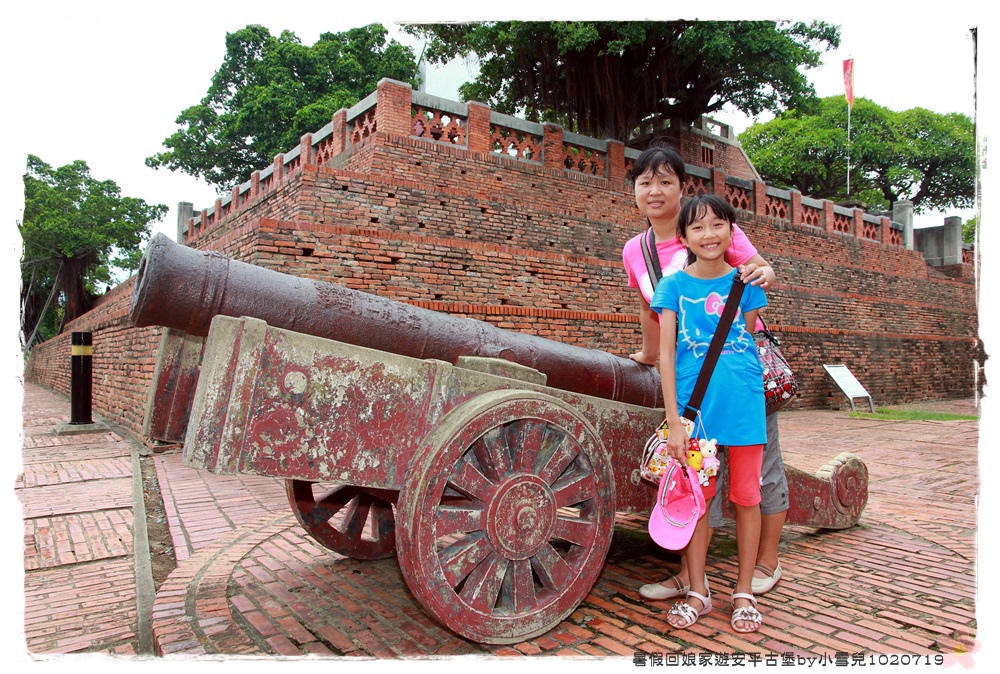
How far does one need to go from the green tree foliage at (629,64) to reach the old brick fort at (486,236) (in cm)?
235

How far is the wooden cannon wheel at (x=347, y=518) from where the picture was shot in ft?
9.47

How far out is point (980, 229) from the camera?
212 cm

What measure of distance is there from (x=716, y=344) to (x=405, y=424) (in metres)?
1.18

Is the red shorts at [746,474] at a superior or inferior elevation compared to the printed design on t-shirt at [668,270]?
inferior

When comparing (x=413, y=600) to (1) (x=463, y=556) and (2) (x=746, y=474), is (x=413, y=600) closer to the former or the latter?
(1) (x=463, y=556)

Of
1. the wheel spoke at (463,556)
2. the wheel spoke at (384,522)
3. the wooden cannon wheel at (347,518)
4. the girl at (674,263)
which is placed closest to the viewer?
the wheel spoke at (463,556)

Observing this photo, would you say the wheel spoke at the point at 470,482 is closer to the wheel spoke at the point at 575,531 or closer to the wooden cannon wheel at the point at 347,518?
the wheel spoke at the point at 575,531

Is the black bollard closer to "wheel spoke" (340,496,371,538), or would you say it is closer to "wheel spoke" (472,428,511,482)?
"wheel spoke" (340,496,371,538)

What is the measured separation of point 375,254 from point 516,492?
6232 millimetres

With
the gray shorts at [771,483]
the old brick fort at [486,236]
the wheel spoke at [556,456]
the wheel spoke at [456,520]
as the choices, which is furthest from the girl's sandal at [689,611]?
the old brick fort at [486,236]

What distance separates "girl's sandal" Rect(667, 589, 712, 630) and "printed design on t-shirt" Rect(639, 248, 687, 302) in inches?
48.8

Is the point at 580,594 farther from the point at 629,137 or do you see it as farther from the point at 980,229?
the point at 629,137

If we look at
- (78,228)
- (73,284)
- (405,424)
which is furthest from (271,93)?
(405,424)

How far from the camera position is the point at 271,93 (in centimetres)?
2197
